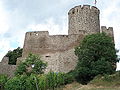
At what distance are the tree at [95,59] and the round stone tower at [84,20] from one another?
5.88 meters

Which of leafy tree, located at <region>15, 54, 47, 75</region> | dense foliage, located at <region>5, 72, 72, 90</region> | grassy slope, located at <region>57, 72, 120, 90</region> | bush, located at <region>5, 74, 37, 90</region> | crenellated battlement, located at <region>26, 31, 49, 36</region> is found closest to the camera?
grassy slope, located at <region>57, 72, 120, 90</region>

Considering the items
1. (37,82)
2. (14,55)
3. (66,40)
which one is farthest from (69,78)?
(14,55)

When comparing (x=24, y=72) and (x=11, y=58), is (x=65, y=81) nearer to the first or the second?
(x=24, y=72)

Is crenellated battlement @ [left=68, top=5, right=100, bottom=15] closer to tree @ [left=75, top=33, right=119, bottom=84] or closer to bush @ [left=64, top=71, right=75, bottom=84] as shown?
tree @ [left=75, top=33, right=119, bottom=84]

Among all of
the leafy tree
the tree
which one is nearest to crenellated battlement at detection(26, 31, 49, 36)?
the leafy tree

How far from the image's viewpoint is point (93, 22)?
117 feet

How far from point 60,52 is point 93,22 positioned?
20.9 ft

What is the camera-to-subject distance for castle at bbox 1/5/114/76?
110 feet

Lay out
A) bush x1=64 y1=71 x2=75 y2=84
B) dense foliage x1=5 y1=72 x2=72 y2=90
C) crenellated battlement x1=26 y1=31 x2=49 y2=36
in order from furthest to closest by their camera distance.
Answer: crenellated battlement x1=26 y1=31 x2=49 y2=36 < bush x1=64 y1=71 x2=75 y2=84 < dense foliage x1=5 y1=72 x2=72 y2=90

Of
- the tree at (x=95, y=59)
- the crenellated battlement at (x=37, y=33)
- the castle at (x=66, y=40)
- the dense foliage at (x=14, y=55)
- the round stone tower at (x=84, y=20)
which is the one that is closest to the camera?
the tree at (x=95, y=59)

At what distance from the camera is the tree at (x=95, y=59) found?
26.9m

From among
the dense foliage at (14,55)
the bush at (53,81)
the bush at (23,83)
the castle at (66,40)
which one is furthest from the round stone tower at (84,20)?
the dense foliage at (14,55)

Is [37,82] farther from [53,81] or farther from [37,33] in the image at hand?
[37,33]

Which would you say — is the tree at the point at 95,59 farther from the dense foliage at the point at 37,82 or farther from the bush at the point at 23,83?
the bush at the point at 23,83
